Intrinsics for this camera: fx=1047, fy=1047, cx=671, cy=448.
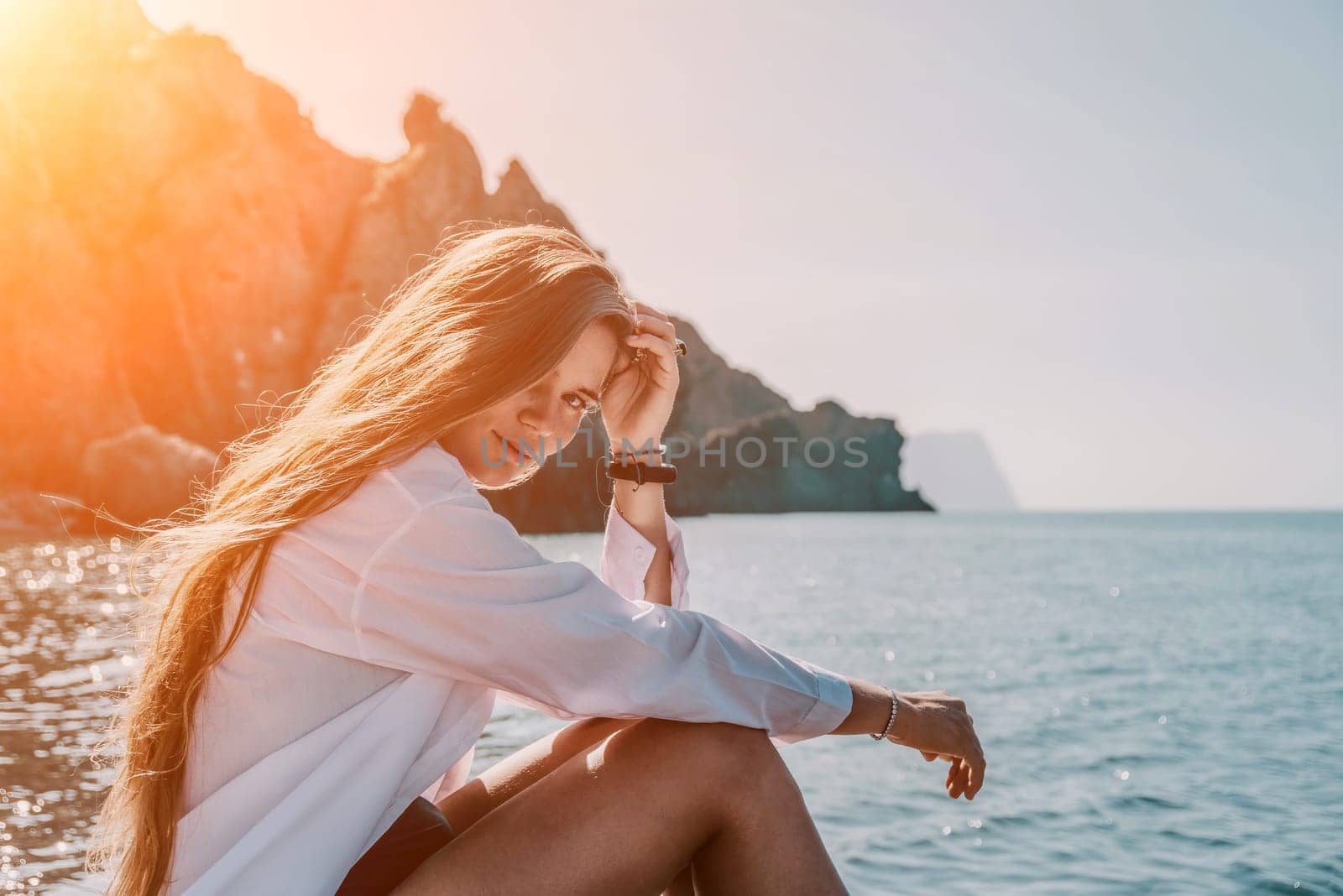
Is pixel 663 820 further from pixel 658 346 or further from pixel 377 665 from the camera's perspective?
pixel 658 346

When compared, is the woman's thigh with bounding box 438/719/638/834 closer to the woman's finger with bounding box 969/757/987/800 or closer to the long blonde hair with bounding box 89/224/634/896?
the long blonde hair with bounding box 89/224/634/896

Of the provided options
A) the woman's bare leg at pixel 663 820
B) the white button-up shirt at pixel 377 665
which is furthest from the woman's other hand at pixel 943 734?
the white button-up shirt at pixel 377 665

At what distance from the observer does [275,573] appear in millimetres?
1817

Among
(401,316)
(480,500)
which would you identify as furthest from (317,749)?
(401,316)

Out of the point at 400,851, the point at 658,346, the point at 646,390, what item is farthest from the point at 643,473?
the point at 400,851

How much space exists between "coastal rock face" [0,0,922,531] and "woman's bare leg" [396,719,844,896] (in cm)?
4268

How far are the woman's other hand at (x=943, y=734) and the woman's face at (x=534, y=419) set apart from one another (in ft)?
3.05

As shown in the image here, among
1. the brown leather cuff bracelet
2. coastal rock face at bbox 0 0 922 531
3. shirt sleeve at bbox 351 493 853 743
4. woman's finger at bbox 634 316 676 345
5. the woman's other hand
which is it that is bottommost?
the woman's other hand

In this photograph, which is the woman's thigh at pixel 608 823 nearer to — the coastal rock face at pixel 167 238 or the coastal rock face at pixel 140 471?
the coastal rock face at pixel 140 471

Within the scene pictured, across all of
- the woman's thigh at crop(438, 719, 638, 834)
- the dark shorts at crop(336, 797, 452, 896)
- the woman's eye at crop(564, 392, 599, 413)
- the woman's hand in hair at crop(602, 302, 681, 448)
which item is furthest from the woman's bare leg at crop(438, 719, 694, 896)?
the woman's hand in hair at crop(602, 302, 681, 448)

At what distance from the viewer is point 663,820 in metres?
1.90

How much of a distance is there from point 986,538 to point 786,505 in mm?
43620

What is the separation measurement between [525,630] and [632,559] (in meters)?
1.07

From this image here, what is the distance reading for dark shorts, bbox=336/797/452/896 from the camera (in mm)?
1825
